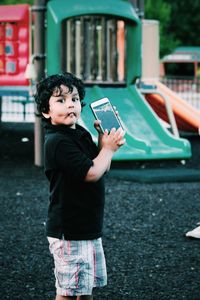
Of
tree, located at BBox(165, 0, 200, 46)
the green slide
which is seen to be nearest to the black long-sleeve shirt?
the green slide

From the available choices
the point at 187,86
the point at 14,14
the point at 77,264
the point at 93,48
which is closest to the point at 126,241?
the point at 77,264

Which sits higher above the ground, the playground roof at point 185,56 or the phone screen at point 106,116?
the phone screen at point 106,116

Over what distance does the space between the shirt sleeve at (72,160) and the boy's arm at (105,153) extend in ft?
0.08

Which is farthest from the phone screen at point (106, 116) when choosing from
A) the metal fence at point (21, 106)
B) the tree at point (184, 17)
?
the tree at point (184, 17)

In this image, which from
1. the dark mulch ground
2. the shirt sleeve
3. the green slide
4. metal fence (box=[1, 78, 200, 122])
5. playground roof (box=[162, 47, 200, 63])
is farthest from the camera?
playground roof (box=[162, 47, 200, 63])

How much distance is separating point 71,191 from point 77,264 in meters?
0.32

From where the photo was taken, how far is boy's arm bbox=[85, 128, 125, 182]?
3.30m

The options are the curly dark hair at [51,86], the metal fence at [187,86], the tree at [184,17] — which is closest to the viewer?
the curly dark hair at [51,86]

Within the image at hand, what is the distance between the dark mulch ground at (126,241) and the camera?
464 cm

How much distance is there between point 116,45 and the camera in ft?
40.3

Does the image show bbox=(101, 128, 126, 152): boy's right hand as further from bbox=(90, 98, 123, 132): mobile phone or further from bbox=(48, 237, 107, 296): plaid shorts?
bbox=(48, 237, 107, 296): plaid shorts

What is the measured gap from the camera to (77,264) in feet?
11.1

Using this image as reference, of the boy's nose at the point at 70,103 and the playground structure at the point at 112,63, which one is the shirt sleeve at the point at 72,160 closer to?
the boy's nose at the point at 70,103

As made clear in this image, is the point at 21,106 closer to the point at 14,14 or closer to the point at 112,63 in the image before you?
the point at 14,14
